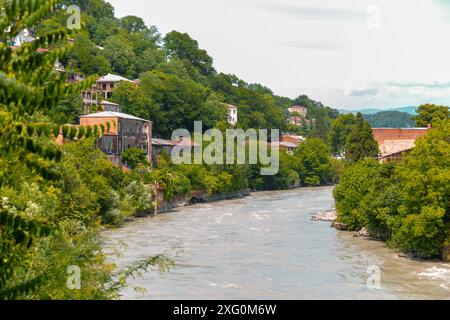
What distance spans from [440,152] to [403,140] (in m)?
29.1

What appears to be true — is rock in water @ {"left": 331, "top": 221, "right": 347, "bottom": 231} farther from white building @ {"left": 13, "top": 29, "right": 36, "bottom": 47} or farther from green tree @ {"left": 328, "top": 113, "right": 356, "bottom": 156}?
green tree @ {"left": 328, "top": 113, "right": 356, "bottom": 156}

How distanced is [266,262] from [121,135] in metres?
35.5

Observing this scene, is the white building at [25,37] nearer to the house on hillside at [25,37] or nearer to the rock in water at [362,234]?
the house on hillside at [25,37]

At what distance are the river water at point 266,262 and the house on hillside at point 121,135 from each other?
1228 cm

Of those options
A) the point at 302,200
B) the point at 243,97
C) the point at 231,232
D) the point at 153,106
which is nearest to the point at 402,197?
the point at 231,232

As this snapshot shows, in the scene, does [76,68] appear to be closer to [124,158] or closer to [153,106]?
[153,106]

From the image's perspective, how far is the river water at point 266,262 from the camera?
25.2 metres

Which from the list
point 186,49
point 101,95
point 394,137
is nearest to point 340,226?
point 394,137

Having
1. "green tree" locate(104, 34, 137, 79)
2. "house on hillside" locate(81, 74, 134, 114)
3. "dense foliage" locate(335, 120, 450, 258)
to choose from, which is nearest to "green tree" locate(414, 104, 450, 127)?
"dense foliage" locate(335, 120, 450, 258)

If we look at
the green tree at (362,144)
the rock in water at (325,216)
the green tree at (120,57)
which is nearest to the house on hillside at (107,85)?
the green tree at (120,57)

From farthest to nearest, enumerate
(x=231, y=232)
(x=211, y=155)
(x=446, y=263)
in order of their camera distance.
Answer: (x=211, y=155), (x=231, y=232), (x=446, y=263)

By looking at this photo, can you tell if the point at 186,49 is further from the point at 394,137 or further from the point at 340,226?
the point at 340,226

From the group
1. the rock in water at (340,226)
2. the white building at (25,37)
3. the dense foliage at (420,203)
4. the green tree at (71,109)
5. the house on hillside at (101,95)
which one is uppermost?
the white building at (25,37)
